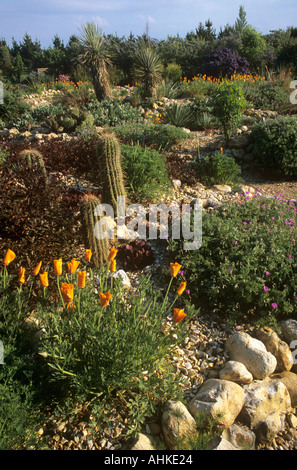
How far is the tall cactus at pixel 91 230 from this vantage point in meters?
3.93

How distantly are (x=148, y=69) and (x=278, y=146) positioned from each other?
6585mm

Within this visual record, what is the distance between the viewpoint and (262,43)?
1856 centimetres

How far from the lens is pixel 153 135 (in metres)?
7.84

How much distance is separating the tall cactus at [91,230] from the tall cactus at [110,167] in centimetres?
98

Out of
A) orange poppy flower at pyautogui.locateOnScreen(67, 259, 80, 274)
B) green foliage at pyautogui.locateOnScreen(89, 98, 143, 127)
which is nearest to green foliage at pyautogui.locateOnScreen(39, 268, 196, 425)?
orange poppy flower at pyautogui.locateOnScreen(67, 259, 80, 274)

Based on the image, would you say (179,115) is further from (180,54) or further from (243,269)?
(180,54)

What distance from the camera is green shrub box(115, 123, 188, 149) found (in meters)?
7.57

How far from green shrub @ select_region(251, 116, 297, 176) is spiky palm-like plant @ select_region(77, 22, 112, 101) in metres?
6.03

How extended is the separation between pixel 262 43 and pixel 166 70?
6251 millimetres

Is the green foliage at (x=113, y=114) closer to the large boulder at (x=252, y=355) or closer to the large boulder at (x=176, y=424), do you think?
the large boulder at (x=252, y=355)

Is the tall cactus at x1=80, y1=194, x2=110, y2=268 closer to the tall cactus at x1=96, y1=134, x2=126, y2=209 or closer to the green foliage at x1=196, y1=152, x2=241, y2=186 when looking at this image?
the tall cactus at x1=96, y1=134, x2=126, y2=209

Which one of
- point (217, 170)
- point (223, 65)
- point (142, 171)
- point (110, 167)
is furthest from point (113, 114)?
point (223, 65)

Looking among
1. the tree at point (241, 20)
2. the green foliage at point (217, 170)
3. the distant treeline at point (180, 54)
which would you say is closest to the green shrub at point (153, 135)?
the green foliage at point (217, 170)
